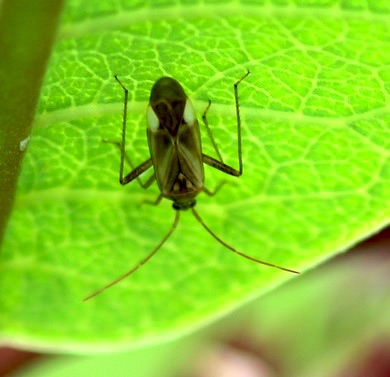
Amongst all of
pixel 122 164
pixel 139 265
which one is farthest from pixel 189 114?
pixel 139 265

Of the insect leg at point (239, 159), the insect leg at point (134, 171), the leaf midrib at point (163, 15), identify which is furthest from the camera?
the insect leg at point (134, 171)

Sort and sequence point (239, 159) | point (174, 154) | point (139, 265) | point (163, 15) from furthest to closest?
point (174, 154), point (139, 265), point (239, 159), point (163, 15)

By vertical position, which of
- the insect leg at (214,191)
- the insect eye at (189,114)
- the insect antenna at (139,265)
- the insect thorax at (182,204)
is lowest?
the insect antenna at (139,265)

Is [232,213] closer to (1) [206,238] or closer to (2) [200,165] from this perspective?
(1) [206,238]

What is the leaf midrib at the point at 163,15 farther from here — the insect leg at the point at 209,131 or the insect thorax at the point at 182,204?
the insect thorax at the point at 182,204

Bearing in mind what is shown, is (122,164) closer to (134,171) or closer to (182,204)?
(134,171)

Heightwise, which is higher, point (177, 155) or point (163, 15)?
point (163, 15)

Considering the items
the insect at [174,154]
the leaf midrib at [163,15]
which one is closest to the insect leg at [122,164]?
the insect at [174,154]
